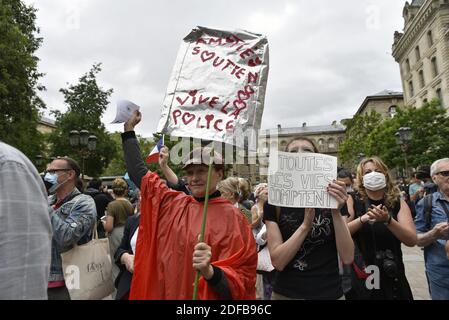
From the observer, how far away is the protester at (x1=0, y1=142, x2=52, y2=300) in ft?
4.02

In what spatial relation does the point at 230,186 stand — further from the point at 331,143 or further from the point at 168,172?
the point at 331,143

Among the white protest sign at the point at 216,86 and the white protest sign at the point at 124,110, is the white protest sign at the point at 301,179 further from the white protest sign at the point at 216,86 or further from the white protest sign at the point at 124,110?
the white protest sign at the point at 124,110

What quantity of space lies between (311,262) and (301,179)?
59 cm

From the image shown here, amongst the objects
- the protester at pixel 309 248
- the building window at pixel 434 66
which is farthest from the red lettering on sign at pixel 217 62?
the building window at pixel 434 66

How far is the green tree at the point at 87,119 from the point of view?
36000 mm

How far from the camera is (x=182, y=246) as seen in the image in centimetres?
241

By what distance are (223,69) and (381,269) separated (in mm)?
2107

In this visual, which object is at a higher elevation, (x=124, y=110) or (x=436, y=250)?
(x=124, y=110)

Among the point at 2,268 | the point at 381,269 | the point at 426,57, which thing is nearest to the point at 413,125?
the point at 426,57

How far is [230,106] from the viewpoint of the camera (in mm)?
2479

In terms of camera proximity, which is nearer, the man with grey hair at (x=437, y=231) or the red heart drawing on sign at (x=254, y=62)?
the red heart drawing on sign at (x=254, y=62)

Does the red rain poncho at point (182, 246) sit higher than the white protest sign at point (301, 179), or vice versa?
the white protest sign at point (301, 179)

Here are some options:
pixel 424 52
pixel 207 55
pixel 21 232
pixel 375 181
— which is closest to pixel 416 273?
pixel 375 181
